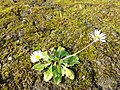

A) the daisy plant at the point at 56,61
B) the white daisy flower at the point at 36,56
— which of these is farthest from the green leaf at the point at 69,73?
the white daisy flower at the point at 36,56

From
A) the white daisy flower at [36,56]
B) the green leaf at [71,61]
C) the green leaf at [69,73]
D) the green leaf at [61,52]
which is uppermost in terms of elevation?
the white daisy flower at [36,56]

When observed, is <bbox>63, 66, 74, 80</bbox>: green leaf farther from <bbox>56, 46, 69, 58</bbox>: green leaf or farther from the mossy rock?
<bbox>56, 46, 69, 58</bbox>: green leaf

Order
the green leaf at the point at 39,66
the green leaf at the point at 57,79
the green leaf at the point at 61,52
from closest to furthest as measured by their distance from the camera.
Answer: the green leaf at the point at 57,79, the green leaf at the point at 39,66, the green leaf at the point at 61,52

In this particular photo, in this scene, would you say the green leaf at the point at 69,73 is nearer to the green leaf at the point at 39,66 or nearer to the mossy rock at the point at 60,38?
the mossy rock at the point at 60,38

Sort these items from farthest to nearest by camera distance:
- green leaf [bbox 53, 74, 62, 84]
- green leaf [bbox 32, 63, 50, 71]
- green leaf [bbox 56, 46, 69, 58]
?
green leaf [bbox 56, 46, 69, 58] < green leaf [bbox 32, 63, 50, 71] < green leaf [bbox 53, 74, 62, 84]

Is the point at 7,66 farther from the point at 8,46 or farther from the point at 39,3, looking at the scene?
the point at 39,3

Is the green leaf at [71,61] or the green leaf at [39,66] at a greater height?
the green leaf at [39,66]

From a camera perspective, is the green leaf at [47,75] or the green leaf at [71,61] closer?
the green leaf at [47,75]

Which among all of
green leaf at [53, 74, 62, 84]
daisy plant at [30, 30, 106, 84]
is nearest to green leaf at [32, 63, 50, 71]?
daisy plant at [30, 30, 106, 84]
